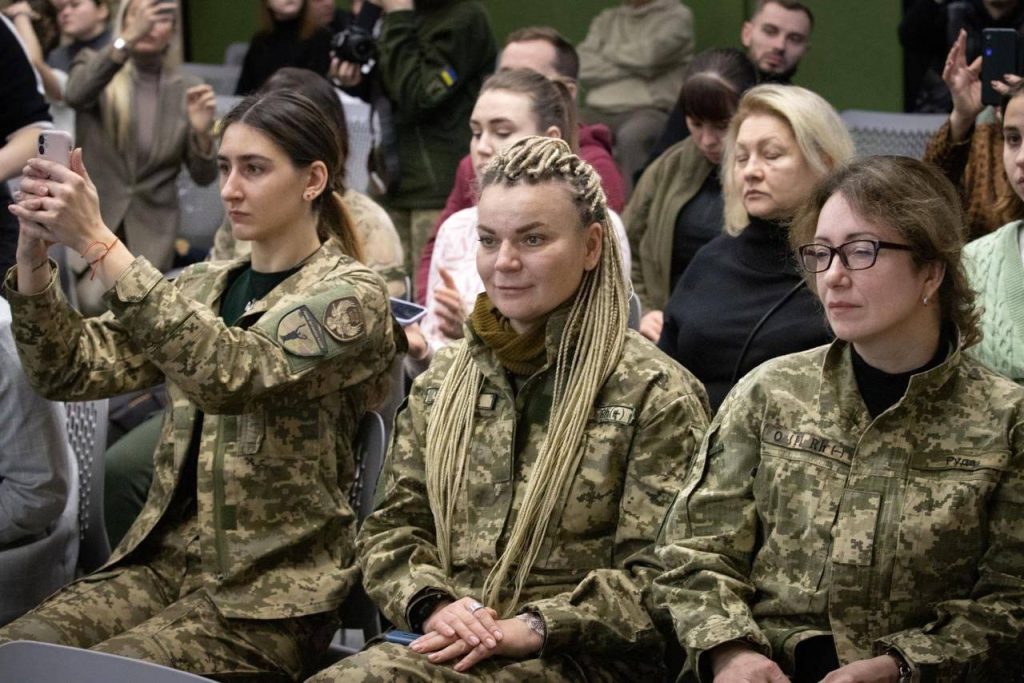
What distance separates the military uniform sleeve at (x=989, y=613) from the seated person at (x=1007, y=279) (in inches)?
15.6

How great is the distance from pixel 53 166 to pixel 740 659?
1.35 meters

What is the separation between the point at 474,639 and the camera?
2.30 metres

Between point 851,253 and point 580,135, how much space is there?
2.51 meters

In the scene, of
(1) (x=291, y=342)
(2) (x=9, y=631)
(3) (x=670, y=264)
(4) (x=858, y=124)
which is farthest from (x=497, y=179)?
(4) (x=858, y=124)

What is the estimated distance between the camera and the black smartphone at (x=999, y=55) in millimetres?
3104

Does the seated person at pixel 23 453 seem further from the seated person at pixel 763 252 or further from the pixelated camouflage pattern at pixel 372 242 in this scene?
the seated person at pixel 763 252

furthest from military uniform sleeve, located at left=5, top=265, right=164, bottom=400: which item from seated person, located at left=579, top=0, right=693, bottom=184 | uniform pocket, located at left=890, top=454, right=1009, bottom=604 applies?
seated person, located at left=579, top=0, right=693, bottom=184

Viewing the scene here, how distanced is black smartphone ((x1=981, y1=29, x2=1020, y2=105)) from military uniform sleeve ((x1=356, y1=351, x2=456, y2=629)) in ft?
4.29

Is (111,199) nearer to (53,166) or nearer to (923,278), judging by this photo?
(53,166)

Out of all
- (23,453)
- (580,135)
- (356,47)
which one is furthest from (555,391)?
(356,47)

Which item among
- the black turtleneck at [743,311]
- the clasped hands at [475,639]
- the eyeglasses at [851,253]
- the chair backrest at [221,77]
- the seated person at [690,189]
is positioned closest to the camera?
the eyeglasses at [851,253]

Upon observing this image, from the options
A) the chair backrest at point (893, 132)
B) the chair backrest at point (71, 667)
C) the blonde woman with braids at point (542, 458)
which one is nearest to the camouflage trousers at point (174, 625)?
the blonde woman with braids at point (542, 458)

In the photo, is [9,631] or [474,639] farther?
[9,631]

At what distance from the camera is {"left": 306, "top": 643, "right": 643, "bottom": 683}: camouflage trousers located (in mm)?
2277
